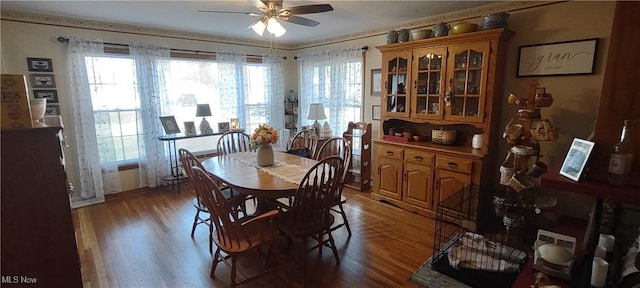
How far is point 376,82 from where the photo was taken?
4.25 metres

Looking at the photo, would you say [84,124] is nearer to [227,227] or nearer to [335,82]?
[227,227]

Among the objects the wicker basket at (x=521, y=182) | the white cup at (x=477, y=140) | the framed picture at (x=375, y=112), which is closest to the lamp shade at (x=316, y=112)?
the framed picture at (x=375, y=112)

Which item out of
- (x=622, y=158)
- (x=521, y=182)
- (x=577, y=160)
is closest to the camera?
(x=622, y=158)

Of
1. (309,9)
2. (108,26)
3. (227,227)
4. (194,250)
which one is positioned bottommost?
(194,250)

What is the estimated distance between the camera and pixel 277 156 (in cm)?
330

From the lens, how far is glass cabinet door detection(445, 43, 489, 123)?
9.75 ft

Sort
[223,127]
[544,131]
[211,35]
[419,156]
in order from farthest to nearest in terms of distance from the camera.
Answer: [223,127] < [211,35] < [419,156] < [544,131]

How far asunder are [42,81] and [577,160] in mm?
4846

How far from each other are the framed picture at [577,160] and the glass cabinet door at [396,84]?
2.13 metres

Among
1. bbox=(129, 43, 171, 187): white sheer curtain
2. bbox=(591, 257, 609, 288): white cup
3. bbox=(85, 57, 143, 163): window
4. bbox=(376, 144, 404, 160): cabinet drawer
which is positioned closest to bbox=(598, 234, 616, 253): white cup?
bbox=(591, 257, 609, 288): white cup

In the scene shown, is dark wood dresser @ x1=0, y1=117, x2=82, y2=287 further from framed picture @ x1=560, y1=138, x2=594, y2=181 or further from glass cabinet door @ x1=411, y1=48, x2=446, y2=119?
glass cabinet door @ x1=411, y1=48, x2=446, y2=119

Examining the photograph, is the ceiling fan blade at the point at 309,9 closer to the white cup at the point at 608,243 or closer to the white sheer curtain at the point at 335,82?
the white sheer curtain at the point at 335,82

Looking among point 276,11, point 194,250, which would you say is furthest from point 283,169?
point 276,11

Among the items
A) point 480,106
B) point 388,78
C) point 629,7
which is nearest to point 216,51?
point 388,78
